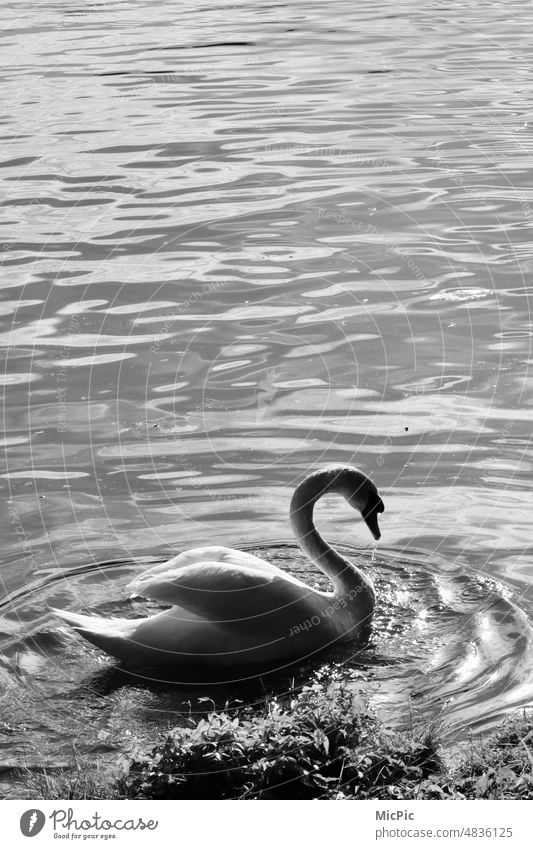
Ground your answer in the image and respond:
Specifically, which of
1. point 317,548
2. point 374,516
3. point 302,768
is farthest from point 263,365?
point 302,768

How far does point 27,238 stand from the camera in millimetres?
15195

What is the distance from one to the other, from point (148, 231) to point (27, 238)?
138 centimetres

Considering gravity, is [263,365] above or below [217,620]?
below

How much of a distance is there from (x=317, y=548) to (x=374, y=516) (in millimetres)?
509

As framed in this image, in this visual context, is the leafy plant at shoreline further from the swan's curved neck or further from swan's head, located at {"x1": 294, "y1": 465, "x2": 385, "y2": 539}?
swan's head, located at {"x1": 294, "y1": 465, "x2": 385, "y2": 539}

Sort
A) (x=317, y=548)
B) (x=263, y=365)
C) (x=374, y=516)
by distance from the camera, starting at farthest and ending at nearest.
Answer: (x=263, y=365) < (x=374, y=516) < (x=317, y=548)

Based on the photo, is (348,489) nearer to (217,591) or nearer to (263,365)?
(217,591)

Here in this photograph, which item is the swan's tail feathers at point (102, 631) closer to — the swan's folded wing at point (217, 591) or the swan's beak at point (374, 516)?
the swan's folded wing at point (217, 591)

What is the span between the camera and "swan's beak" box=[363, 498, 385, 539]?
831cm

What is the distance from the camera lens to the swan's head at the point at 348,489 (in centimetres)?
805

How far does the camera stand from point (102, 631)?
7.41m

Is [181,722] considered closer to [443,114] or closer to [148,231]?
[148,231]
